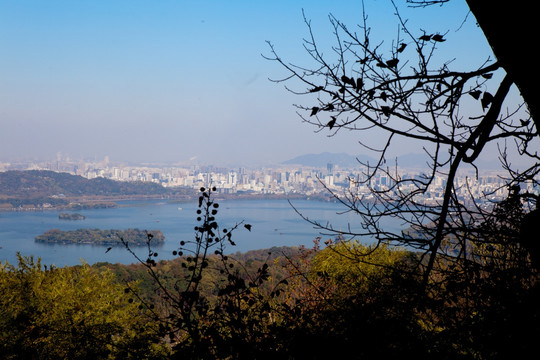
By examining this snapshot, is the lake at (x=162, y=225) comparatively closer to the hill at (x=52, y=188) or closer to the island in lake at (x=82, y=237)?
the island in lake at (x=82, y=237)

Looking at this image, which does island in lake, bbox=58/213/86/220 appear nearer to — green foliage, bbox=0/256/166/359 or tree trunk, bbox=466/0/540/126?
green foliage, bbox=0/256/166/359

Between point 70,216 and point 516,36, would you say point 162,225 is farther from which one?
point 516,36

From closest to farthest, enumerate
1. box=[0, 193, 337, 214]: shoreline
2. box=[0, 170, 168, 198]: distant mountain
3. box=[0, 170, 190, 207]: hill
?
box=[0, 193, 337, 214]: shoreline < box=[0, 170, 190, 207]: hill < box=[0, 170, 168, 198]: distant mountain

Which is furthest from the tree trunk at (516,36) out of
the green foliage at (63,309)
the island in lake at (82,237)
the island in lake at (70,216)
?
the island in lake at (70,216)

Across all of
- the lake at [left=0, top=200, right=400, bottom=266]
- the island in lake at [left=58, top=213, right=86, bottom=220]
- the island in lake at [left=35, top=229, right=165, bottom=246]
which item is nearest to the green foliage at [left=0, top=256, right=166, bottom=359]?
the lake at [left=0, top=200, right=400, bottom=266]

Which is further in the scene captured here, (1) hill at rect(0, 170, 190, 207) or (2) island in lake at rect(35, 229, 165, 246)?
(1) hill at rect(0, 170, 190, 207)

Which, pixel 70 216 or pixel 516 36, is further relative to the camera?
pixel 70 216

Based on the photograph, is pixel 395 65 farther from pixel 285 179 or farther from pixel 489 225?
pixel 285 179

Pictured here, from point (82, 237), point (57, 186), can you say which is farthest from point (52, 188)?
point (82, 237)

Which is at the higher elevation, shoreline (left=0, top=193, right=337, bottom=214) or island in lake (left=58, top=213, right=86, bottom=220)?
shoreline (left=0, top=193, right=337, bottom=214)
